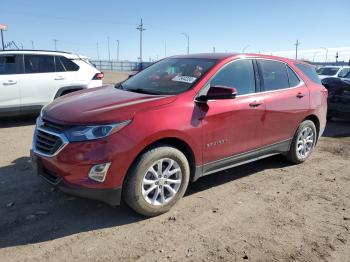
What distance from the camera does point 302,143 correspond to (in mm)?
6020

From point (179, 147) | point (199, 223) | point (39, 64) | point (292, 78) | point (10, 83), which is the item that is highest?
point (39, 64)

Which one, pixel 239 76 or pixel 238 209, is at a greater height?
pixel 239 76

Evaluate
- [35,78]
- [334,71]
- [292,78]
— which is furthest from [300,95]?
[334,71]

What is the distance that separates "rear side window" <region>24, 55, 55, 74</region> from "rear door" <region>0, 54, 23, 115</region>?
162 millimetres

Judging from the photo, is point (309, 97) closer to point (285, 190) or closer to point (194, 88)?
point (285, 190)

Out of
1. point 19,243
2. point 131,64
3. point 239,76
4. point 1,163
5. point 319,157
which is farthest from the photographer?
point 131,64

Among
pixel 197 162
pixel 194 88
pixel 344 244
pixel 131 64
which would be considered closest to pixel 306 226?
pixel 344 244

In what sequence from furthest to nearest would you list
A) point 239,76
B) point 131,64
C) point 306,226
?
point 131,64 → point 239,76 → point 306,226

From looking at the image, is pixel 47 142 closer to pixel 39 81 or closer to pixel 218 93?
pixel 218 93

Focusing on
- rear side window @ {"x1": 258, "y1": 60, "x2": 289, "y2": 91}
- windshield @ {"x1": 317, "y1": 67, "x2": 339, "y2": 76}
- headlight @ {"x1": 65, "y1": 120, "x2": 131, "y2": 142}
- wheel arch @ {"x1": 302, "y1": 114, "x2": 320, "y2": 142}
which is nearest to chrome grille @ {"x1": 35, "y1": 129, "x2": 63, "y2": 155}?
headlight @ {"x1": 65, "y1": 120, "x2": 131, "y2": 142}

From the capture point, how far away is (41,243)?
3426mm

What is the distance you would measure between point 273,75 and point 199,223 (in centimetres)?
265

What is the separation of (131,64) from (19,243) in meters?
69.5

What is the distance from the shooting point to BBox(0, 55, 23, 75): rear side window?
8.12 m
